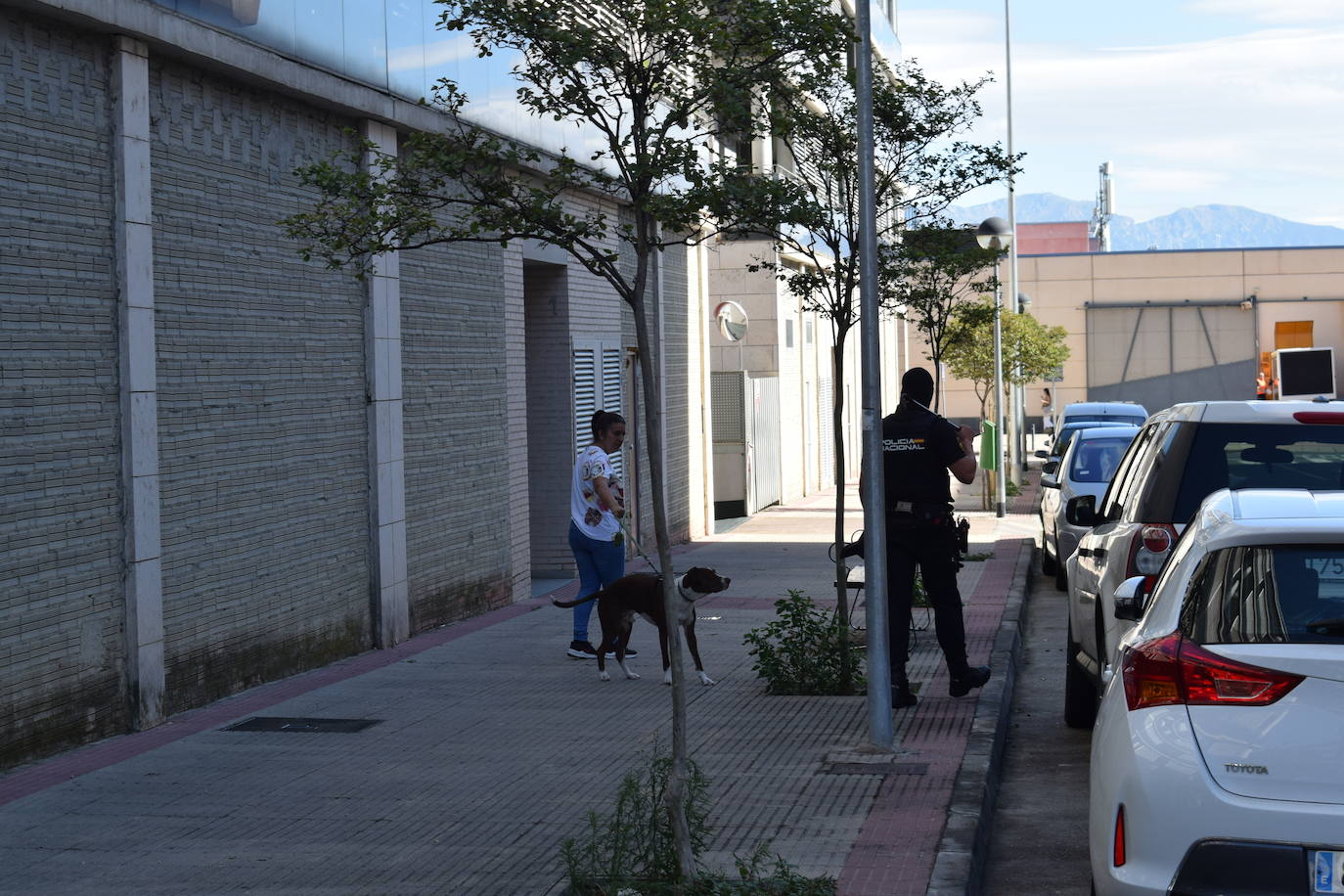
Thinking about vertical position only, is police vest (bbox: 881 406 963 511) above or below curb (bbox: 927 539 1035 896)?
above

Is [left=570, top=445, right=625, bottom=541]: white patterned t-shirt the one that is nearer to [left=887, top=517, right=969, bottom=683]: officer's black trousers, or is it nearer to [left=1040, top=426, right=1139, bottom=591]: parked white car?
[left=887, top=517, right=969, bottom=683]: officer's black trousers

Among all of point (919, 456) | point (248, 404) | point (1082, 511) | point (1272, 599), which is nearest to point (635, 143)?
point (1272, 599)

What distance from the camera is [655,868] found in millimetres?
5762

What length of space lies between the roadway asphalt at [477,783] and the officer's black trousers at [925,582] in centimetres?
37

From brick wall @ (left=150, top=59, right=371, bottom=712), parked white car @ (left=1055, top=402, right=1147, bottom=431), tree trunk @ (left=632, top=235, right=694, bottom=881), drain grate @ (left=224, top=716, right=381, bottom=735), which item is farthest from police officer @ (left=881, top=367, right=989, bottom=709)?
parked white car @ (left=1055, top=402, right=1147, bottom=431)

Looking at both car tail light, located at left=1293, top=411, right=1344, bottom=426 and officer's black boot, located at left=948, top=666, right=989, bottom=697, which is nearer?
car tail light, located at left=1293, top=411, right=1344, bottom=426

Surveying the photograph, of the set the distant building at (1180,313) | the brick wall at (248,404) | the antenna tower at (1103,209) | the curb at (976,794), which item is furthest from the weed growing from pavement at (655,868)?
the antenna tower at (1103,209)

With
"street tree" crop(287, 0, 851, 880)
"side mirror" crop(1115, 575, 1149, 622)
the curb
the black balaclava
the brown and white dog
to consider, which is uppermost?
"street tree" crop(287, 0, 851, 880)

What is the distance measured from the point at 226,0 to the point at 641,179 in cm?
525

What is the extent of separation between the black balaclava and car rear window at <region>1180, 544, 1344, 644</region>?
4.84 meters

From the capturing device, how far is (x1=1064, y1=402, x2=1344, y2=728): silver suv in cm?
729

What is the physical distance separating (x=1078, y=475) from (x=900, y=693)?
819 centimetres

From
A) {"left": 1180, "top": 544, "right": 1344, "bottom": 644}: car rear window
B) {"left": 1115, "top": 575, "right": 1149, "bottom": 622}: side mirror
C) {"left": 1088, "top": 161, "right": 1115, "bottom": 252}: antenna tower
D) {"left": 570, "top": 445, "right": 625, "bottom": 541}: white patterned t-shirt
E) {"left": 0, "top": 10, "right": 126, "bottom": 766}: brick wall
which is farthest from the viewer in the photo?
{"left": 1088, "top": 161, "right": 1115, "bottom": 252}: antenna tower

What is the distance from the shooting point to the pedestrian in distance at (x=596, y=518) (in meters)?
11.5
